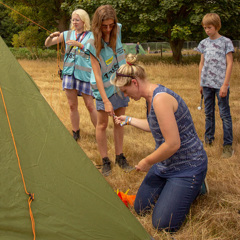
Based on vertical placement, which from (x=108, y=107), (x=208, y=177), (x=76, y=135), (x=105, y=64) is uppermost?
(x=105, y=64)

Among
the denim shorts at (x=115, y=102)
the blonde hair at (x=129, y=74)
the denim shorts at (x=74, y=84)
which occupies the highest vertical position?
the blonde hair at (x=129, y=74)

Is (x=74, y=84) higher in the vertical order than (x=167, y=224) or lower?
higher

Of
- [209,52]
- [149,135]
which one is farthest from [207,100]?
[149,135]

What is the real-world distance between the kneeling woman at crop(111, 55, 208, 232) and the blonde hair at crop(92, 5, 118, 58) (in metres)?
0.74

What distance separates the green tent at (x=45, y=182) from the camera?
80.3 inches

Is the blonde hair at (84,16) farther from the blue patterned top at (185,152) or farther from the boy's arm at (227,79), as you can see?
the blue patterned top at (185,152)

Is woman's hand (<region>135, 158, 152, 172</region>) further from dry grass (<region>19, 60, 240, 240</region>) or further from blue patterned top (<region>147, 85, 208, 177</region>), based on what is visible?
dry grass (<region>19, 60, 240, 240</region>)

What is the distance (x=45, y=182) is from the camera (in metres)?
2.13

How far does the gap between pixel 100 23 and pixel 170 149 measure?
1.50 meters

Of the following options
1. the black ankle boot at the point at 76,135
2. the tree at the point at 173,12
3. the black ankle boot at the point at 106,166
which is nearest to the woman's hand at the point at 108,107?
the black ankle boot at the point at 106,166

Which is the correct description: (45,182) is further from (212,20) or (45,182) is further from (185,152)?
(212,20)

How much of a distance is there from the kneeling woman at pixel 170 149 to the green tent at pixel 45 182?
0.38 meters

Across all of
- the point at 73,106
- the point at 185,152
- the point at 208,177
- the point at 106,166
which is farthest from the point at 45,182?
the point at 73,106

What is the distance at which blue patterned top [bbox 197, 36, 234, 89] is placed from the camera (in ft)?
12.8
